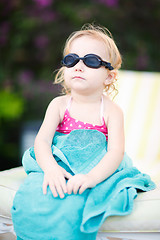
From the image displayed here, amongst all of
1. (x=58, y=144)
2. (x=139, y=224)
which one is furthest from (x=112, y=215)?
(x=58, y=144)

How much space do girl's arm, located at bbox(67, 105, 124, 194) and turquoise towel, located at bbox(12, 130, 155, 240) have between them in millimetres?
33

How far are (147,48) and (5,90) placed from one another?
1.76 metres

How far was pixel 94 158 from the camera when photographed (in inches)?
59.4

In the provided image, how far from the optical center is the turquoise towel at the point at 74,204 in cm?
129

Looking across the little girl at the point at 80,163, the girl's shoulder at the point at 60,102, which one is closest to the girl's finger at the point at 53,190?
the little girl at the point at 80,163

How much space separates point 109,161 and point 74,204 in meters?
0.25

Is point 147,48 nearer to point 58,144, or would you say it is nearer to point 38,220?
point 58,144

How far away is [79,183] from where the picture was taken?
1330 mm

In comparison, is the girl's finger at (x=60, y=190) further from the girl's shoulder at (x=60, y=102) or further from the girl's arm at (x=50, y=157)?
the girl's shoulder at (x=60, y=102)

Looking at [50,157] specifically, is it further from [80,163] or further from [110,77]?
[110,77]

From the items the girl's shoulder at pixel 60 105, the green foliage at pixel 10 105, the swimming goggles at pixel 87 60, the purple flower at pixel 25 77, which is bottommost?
the green foliage at pixel 10 105

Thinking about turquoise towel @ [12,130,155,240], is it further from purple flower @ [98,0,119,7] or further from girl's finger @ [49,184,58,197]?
purple flower @ [98,0,119,7]

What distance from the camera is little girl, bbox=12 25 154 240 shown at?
4.30ft

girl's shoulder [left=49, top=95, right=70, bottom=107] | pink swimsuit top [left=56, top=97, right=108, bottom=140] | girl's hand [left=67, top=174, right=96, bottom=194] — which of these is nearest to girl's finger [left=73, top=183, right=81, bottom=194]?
girl's hand [left=67, top=174, right=96, bottom=194]
